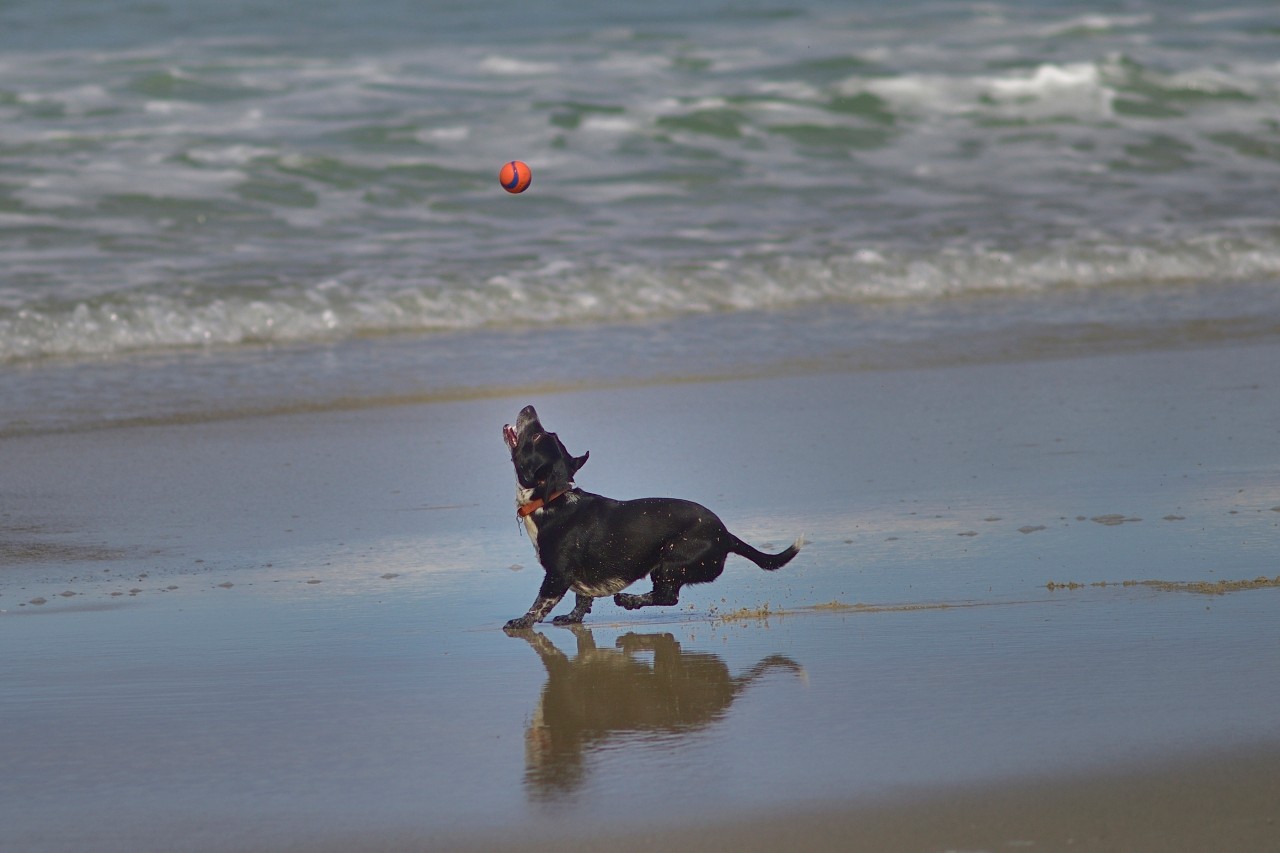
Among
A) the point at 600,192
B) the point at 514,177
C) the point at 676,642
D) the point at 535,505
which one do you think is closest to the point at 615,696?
the point at 676,642

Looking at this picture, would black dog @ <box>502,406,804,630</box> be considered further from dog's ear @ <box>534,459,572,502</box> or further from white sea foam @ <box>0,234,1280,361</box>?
white sea foam @ <box>0,234,1280,361</box>

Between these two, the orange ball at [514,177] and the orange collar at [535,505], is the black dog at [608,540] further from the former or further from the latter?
the orange ball at [514,177]

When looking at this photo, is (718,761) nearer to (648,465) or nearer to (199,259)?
(648,465)

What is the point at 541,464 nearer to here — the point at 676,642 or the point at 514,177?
the point at 676,642

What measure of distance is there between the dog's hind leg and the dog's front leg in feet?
0.24

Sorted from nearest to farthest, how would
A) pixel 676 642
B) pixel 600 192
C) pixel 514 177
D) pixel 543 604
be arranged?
pixel 676 642
pixel 543 604
pixel 514 177
pixel 600 192

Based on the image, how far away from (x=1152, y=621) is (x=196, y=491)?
11.8 feet

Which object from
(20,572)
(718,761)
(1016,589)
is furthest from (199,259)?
(718,761)

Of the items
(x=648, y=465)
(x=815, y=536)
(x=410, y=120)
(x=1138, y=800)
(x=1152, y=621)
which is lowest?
(x=1138, y=800)

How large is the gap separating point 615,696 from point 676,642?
0.52 meters

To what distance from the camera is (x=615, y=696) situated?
368 centimetres

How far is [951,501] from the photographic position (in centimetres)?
543

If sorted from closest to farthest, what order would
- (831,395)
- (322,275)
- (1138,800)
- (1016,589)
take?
1. (1138,800)
2. (1016,589)
3. (831,395)
4. (322,275)

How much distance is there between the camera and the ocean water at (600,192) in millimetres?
9055
